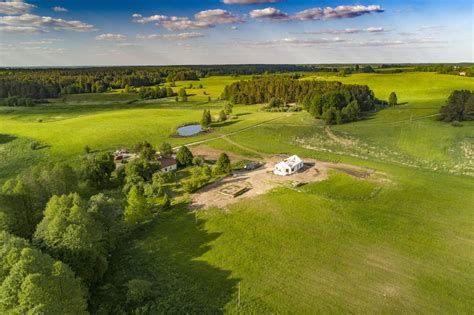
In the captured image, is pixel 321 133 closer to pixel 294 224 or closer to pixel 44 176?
pixel 294 224

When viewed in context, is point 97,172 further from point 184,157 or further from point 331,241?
point 331,241

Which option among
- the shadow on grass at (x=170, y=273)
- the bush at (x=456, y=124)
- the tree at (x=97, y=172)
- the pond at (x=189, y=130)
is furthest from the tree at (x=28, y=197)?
the bush at (x=456, y=124)

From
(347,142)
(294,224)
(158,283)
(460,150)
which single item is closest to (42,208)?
(158,283)

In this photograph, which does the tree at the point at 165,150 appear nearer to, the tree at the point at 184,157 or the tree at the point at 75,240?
the tree at the point at 184,157

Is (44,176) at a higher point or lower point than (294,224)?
higher

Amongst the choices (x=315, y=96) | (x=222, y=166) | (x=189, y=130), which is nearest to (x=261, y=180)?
(x=222, y=166)

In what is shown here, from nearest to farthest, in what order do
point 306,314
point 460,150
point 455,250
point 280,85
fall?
point 306,314 → point 455,250 → point 460,150 → point 280,85
